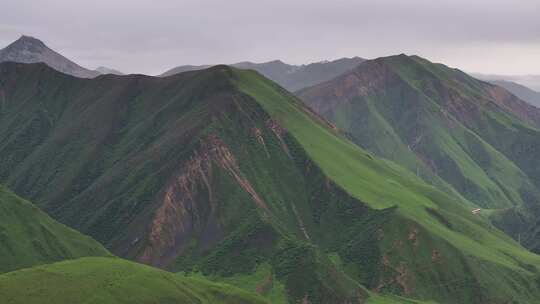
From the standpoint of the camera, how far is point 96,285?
176375 mm

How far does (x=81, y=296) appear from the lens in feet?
559

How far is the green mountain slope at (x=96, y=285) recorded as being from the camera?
167000 mm

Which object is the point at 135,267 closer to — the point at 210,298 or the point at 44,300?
the point at 210,298

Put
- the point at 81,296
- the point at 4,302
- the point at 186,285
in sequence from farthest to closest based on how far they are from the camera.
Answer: the point at 186,285 → the point at 81,296 → the point at 4,302

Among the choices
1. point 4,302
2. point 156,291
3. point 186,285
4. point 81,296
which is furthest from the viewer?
point 186,285

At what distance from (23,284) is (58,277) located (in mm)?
9179

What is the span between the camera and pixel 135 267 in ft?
641

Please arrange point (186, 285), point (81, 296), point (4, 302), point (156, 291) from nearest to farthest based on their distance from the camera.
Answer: point (4, 302), point (81, 296), point (156, 291), point (186, 285)

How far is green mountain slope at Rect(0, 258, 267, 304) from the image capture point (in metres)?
167

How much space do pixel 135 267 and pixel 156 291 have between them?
1368 cm

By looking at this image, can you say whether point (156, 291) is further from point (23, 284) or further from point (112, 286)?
point (23, 284)

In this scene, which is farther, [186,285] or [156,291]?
[186,285]

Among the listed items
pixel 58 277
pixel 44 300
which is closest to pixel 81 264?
pixel 58 277

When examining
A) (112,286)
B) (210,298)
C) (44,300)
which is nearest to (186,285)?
(210,298)
